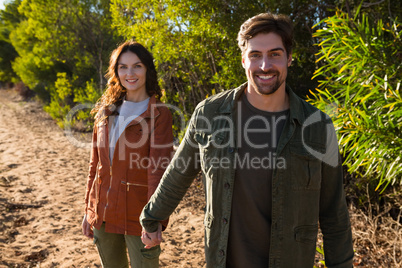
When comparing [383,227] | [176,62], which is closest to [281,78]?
[383,227]

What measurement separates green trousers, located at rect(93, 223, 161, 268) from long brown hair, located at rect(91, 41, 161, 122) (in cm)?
81

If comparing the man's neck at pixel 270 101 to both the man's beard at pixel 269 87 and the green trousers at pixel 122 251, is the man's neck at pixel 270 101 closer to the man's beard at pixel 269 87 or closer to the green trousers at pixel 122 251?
the man's beard at pixel 269 87

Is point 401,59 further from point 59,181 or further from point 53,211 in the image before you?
point 59,181

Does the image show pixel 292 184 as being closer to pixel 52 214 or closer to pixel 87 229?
pixel 87 229

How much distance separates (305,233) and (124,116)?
1.40 meters

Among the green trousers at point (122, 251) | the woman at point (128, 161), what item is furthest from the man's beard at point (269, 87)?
the green trousers at point (122, 251)

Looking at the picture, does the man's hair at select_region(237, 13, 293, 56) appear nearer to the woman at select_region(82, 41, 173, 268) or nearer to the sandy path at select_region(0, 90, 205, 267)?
the woman at select_region(82, 41, 173, 268)

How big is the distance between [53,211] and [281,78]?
477cm

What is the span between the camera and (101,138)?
2393 millimetres

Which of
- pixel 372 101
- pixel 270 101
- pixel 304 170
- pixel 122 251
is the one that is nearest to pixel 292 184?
pixel 304 170

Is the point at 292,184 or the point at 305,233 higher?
the point at 292,184

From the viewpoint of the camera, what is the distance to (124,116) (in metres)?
2.38

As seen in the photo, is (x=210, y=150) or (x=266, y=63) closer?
(x=266, y=63)

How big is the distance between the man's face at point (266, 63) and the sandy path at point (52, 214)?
2.89 meters
